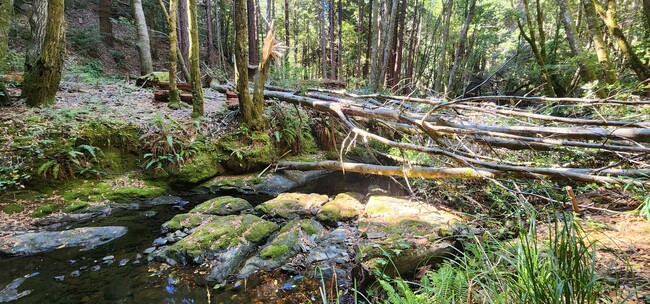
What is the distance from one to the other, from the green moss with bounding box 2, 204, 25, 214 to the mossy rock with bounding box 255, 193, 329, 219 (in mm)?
3815

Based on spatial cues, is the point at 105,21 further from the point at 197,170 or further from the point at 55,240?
the point at 55,240

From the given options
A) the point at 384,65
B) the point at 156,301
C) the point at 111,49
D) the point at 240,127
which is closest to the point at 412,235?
the point at 156,301

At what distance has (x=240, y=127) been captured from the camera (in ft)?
25.1

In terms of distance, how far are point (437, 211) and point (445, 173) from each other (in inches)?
34.9

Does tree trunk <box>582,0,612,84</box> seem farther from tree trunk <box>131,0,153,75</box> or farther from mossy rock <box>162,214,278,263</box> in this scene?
tree trunk <box>131,0,153,75</box>

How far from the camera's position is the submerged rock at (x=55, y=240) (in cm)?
398

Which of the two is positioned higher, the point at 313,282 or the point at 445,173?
the point at 445,173

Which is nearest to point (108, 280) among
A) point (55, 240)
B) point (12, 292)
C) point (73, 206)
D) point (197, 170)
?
point (12, 292)

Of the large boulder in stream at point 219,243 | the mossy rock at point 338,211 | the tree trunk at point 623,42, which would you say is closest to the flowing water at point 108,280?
the large boulder in stream at point 219,243

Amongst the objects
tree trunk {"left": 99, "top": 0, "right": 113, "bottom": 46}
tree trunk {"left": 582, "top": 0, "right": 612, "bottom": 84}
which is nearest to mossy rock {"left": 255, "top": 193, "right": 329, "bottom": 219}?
tree trunk {"left": 582, "top": 0, "right": 612, "bottom": 84}

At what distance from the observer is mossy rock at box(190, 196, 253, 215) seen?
17.7ft

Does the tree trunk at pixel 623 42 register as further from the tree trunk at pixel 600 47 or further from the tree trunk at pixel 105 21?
the tree trunk at pixel 105 21

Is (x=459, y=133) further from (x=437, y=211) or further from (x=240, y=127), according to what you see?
(x=240, y=127)

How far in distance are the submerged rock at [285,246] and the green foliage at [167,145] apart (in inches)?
134
